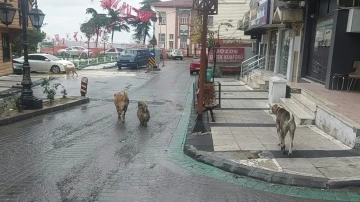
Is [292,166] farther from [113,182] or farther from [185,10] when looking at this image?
[185,10]

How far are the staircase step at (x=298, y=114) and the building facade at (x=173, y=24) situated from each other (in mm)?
49371

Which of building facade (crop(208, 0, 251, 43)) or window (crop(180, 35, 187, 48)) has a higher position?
building facade (crop(208, 0, 251, 43))

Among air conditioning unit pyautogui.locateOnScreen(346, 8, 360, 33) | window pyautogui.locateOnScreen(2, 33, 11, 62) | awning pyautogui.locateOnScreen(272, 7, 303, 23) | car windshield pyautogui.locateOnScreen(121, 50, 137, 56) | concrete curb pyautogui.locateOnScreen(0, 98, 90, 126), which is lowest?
concrete curb pyautogui.locateOnScreen(0, 98, 90, 126)

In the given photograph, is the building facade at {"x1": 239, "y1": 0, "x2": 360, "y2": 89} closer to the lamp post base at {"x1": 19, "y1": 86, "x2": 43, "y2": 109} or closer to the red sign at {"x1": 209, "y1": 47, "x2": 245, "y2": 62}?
the red sign at {"x1": 209, "y1": 47, "x2": 245, "y2": 62}

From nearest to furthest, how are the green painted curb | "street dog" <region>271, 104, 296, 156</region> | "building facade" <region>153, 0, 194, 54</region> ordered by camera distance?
the green painted curb → "street dog" <region>271, 104, 296, 156</region> → "building facade" <region>153, 0, 194, 54</region>

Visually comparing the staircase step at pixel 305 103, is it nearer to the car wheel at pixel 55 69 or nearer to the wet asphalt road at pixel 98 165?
the wet asphalt road at pixel 98 165

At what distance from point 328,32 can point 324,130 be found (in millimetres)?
5201

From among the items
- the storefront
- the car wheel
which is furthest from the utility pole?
the car wheel

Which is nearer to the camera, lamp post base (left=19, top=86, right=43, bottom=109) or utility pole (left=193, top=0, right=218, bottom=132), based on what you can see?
utility pole (left=193, top=0, right=218, bottom=132)

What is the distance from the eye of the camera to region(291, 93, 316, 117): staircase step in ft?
29.0

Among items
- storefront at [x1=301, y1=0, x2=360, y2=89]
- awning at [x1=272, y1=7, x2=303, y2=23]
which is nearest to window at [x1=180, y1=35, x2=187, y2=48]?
awning at [x1=272, y1=7, x2=303, y2=23]

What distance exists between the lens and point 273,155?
620 centimetres

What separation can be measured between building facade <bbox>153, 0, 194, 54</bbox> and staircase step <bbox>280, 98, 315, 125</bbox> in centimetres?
4937

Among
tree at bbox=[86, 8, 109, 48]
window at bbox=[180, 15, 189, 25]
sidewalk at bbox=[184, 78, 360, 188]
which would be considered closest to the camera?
sidewalk at bbox=[184, 78, 360, 188]
